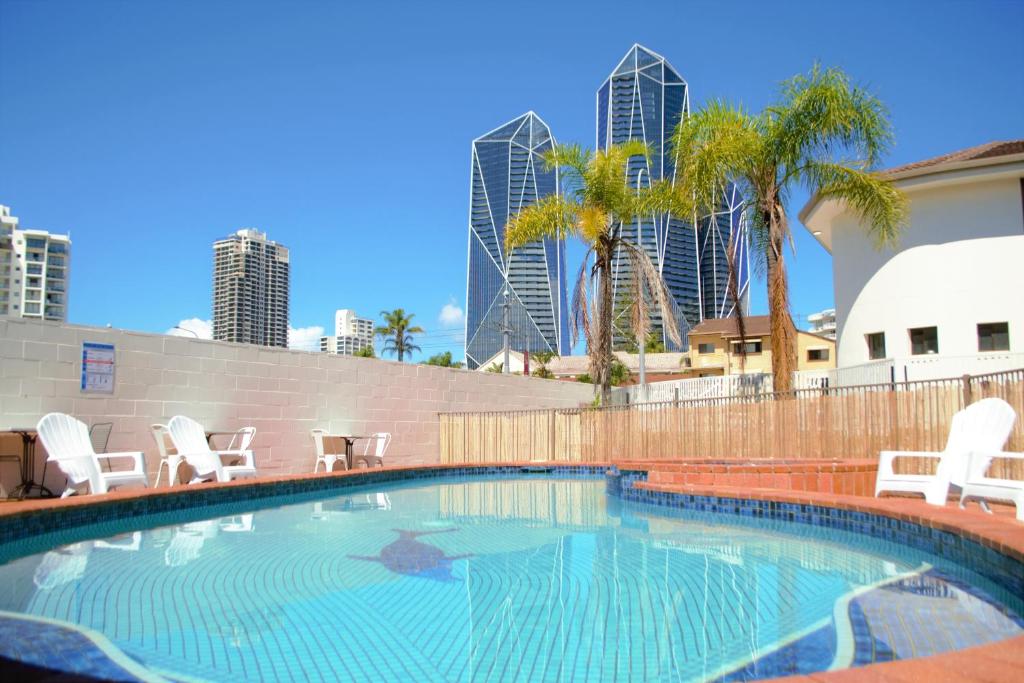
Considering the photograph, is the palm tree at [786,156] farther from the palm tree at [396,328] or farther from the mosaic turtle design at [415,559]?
the palm tree at [396,328]

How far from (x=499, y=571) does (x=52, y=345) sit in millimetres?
6573

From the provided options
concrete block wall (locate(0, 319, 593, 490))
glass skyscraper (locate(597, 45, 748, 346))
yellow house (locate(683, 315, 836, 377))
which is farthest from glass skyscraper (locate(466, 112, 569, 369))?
concrete block wall (locate(0, 319, 593, 490))

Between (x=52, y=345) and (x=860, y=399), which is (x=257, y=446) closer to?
(x=52, y=345)

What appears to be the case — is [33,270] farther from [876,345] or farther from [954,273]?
[954,273]

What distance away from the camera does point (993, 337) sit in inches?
631

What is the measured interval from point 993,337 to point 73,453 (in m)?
17.4

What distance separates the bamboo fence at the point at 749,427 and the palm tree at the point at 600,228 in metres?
1.43

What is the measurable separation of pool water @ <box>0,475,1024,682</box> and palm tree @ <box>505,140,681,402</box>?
8571 mm

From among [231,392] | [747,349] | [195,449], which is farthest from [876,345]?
[747,349]

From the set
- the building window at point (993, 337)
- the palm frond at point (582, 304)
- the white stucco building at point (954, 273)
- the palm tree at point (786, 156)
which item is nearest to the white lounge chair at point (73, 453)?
the palm frond at point (582, 304)

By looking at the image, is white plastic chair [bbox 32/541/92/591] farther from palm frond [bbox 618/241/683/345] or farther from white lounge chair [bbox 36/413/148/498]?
palm frond [bbox 618/241/683/345]

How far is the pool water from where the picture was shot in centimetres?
310

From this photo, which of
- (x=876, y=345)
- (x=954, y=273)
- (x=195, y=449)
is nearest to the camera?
(x=195, y=449)

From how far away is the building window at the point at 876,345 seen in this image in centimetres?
1767
